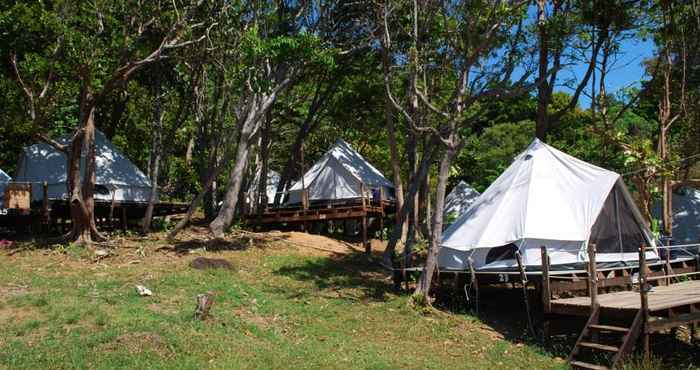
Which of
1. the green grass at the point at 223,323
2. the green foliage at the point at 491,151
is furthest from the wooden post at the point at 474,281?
the green foliage at the point at 491,151

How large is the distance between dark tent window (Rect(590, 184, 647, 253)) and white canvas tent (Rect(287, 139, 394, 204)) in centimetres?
1145

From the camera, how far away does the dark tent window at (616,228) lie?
13.4m

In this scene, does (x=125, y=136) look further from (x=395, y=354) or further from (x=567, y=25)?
(x=395, y=354)

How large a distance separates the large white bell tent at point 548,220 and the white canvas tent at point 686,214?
884 cm

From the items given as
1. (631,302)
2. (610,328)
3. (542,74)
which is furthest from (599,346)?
(542,74)

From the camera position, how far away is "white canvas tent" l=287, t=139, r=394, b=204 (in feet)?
81.2

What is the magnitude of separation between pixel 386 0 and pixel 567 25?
427cm

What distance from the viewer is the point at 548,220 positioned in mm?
13055

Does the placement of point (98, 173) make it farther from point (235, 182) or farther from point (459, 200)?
point (459, 200)

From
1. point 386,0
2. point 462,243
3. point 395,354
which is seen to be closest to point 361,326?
point 395,354

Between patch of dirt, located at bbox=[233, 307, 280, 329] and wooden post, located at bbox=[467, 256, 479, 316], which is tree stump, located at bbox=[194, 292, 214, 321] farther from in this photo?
wooden post, located at bbox=[467, 256, 479, 316]

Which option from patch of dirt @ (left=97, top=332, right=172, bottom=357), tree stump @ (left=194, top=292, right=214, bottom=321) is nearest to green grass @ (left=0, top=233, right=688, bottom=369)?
patch of dirt @ (left=97, top=332, right=172, bottom=357)

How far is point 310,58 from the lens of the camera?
1759 cm

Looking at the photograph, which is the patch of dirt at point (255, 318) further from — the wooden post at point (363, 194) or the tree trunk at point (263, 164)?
the tree trunk at point (263, 164)
